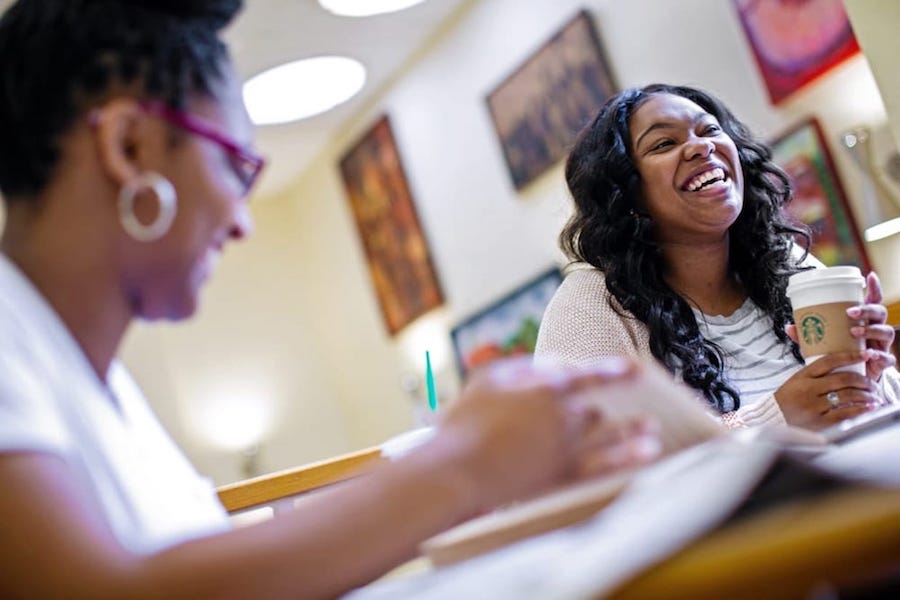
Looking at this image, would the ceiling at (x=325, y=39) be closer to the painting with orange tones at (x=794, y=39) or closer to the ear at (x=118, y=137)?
the painting with orange tones at (x=794, y=39)

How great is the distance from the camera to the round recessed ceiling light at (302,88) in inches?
248

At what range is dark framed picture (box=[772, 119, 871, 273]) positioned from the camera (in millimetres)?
4320

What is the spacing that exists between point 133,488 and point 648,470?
41cm

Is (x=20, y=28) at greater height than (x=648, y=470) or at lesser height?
greater

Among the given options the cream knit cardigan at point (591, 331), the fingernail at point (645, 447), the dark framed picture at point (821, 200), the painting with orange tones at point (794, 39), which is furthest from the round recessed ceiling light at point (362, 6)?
the fingernail at point (645, 447)

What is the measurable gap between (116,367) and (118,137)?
11.1 inches

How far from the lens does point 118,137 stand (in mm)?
856

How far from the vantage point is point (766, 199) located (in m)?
2.65

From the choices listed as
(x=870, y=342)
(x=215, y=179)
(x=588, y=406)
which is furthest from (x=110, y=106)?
(x=870, y=342)

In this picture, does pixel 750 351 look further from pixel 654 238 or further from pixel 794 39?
pixel 794 39

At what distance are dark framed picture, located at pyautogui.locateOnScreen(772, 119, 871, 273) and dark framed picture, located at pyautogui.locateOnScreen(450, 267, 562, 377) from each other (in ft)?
5.34

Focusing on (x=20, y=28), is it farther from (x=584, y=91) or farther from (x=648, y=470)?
(x=584, y=91)

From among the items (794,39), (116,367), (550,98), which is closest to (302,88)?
(550,98)

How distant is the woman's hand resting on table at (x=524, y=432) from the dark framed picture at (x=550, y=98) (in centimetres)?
464
